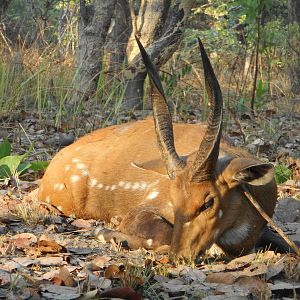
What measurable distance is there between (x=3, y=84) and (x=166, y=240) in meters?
5.17

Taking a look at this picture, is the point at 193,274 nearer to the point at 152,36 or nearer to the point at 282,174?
the point at 282,174

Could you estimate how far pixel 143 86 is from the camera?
11047 mm


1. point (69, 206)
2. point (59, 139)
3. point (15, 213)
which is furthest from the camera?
point (59, 139)

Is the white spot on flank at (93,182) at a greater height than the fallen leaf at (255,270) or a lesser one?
lesser

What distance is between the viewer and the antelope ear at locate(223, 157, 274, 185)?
4.65 meters

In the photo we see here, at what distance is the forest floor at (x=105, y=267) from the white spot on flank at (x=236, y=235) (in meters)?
0.21

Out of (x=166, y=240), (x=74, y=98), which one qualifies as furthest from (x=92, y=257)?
(x=74, y=98)

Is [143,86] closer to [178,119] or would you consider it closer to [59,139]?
[178,119]

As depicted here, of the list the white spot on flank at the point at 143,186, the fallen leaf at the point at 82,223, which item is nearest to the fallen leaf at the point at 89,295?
the fallen leaf at the point at 82,223

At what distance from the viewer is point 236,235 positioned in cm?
498

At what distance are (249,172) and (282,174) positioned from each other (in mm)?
2313

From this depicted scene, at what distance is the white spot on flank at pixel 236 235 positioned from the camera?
494cm

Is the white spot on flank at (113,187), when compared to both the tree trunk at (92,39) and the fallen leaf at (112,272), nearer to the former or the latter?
the fallen leaf at (112,272)

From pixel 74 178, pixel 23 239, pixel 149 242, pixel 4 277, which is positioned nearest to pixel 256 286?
pixel 4 277
